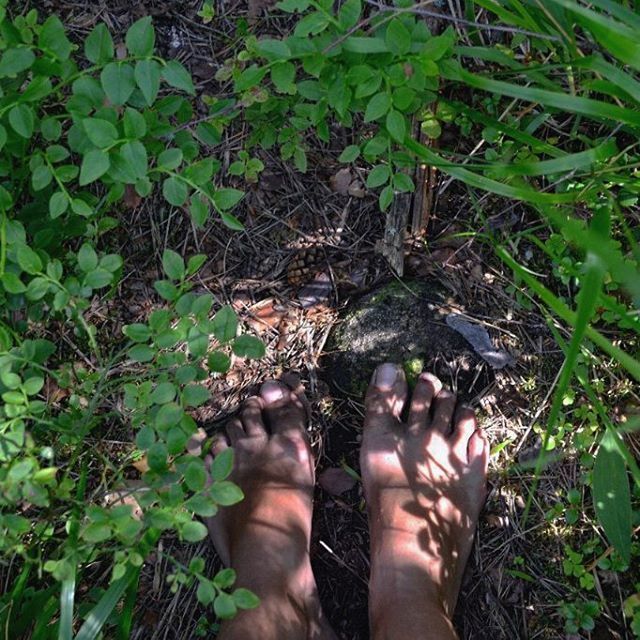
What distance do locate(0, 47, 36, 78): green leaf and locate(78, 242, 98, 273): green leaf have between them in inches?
12.5

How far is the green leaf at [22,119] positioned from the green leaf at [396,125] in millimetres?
636

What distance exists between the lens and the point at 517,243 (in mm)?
1745

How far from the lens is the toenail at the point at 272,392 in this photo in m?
1.88

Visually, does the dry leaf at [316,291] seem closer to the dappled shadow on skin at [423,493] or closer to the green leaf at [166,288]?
the dappled shadow on skin at [423,493]

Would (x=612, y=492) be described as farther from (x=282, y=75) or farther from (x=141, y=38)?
(x=141, y=38)

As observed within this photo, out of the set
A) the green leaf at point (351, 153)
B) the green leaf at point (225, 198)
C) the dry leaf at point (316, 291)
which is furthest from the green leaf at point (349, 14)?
A: the dry leaf at point (316, 291)

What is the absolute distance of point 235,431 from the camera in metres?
1.94

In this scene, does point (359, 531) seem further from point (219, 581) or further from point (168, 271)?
point (168, 271)

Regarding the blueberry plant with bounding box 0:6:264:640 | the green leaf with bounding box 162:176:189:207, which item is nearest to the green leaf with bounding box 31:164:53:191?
the blueberry plant with bounding box 0:6:264:640

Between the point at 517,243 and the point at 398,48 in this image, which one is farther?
the point at 517,243

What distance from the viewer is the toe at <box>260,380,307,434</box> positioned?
187 cm

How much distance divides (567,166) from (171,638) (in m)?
1.55

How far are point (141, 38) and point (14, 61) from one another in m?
0.22

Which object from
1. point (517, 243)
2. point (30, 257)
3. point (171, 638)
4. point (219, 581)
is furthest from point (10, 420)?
point (517, 243)
